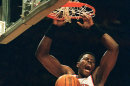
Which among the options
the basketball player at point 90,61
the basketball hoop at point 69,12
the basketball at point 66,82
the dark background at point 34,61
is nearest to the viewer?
the basketball at point 66,82

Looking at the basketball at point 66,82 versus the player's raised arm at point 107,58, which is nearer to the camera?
the basketball at point 66,82

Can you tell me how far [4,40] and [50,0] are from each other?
0.93 metres

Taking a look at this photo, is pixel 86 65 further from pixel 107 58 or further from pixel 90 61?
pixel 107 58

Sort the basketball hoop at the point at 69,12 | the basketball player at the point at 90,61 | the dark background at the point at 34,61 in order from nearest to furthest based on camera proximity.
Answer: the basketball hoop at the point at 69,12
the basketball player at the point at 90,61
the dark background at the point at 34,61

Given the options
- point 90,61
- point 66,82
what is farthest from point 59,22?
point 66,82

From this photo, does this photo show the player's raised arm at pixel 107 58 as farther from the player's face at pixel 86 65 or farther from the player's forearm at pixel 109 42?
the player's face at pixel 86 65

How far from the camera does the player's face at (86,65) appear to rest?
3012 mm

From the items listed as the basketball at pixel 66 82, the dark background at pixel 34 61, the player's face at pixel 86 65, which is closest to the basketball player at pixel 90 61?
the player's face at pixel 86 65

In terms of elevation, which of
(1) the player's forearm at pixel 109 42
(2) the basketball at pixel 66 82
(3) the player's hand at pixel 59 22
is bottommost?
(2) the basketball at pixel 66 82

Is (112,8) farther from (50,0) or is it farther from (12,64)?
(50,0)

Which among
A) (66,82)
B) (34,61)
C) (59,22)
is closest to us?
(66,82)

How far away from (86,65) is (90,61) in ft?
0.21

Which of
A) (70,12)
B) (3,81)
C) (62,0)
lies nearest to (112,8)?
(3,81)

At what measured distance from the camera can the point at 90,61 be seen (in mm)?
3016
